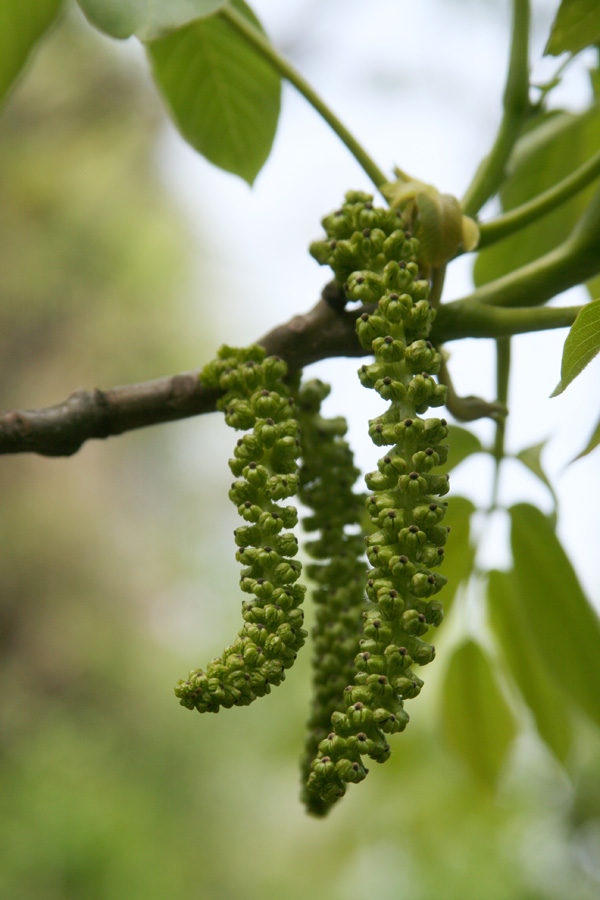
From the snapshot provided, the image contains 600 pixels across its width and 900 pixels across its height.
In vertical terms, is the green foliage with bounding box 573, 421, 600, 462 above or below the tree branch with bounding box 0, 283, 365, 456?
below

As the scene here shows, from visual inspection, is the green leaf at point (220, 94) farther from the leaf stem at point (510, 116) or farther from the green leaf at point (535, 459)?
the green leaf at point (535, 459)

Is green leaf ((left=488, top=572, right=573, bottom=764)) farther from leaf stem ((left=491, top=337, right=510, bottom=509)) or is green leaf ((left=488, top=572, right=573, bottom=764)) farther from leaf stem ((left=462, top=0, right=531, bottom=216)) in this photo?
leaf stem ((left=462, top=0, right=531, bottom=216))

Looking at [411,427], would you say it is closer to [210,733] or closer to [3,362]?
[210,733]

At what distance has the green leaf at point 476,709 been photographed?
2.89 feet

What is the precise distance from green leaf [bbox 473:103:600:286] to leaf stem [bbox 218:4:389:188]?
250 mm

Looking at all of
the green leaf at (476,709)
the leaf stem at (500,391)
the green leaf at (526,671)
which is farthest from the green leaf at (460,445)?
the green leaf at (476,709)

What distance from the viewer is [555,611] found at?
0.72 m

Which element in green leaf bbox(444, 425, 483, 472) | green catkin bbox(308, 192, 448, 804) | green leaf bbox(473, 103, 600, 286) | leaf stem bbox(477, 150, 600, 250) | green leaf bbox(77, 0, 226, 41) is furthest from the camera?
green leaf bbox(473, 103, 600, 286)

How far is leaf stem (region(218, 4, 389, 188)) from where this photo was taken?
0.62m

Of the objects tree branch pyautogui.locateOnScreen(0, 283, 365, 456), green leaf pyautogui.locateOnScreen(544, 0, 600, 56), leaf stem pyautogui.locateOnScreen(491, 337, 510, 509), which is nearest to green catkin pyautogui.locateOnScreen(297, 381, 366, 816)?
tree branch pyautogui.locateOnScreen(0, 283, 365, 456)

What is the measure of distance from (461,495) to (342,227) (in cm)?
34

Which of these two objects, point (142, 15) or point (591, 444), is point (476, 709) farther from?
point (142, 15)

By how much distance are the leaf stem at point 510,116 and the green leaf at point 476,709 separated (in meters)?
0.46

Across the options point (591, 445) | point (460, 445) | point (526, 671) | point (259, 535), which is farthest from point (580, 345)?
point (526, 671)
